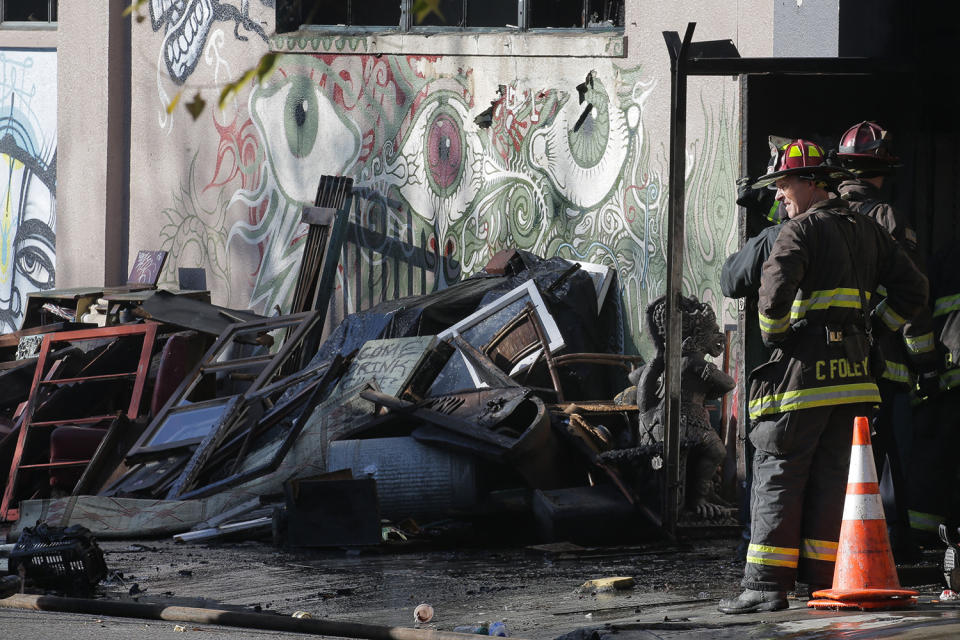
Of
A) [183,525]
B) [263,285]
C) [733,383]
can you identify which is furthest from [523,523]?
[263,285]

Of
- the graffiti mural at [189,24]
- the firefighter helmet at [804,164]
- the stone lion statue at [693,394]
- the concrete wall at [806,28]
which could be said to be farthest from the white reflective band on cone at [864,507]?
the graffiti mural at [189,24]

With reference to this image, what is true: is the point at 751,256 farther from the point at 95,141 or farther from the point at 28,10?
the point at 28,10

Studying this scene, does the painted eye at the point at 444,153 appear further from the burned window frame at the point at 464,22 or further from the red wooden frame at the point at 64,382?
the red wooden frame at the point at 64,382

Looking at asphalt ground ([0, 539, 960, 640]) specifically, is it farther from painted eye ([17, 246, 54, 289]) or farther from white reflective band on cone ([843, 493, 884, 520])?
painted eye ([17, 246, 54, 289])

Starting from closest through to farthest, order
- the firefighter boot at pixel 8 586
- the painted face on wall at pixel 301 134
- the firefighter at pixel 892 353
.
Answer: the firefighter boot at pixel 8 586, the firefighter at pixel 892 353, the painted face on wall at pixel 301 134

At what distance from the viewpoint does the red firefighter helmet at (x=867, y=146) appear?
6.73 metres

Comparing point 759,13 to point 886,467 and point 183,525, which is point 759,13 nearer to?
point 886,467

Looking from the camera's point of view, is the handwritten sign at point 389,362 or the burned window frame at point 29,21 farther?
the burned window frame at point 29,21

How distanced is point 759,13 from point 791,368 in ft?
17.5

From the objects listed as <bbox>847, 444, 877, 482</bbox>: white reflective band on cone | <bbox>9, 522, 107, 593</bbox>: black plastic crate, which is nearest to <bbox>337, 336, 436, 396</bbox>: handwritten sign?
<bbox>9, 522, 107, 593</bbox>: black plastic crate

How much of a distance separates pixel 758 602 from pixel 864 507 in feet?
1.74

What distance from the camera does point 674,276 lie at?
7.62 meters

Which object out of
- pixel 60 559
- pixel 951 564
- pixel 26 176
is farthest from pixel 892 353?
pixel 26 176

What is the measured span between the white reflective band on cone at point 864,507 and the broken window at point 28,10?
1274cm
